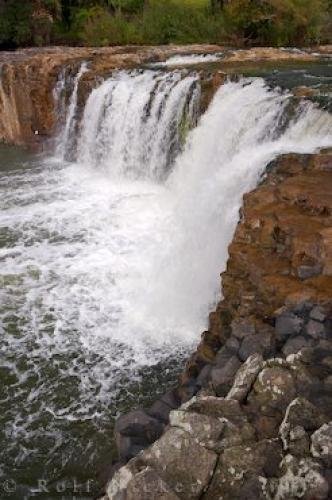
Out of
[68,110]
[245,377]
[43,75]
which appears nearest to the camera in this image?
[245,377]

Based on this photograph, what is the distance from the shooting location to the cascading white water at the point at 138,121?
38.8ft

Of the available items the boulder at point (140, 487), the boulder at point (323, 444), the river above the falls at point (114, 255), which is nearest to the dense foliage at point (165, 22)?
the river above the falls at point (114, 255)

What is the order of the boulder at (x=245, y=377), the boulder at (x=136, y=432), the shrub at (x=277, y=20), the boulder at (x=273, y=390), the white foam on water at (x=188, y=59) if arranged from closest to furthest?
the boulder at (x=273, y=390) → the boulder at (x=245, y=377) → the boulder at (x=136, y=432) → the white foam on water at (x=188, y=59) → the shrub at (x=277, y=20)

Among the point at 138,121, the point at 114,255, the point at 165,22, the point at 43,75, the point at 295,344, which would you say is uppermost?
the point at 165,22

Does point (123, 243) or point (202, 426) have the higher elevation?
point (202, 426)

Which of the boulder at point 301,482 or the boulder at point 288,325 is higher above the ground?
the boulder at point 288,325

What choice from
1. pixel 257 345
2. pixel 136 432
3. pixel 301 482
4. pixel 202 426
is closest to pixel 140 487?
pixel 202 426

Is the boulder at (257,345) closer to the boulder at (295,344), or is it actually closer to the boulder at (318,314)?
the boulder at (295,344)

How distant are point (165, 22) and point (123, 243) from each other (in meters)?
13.5

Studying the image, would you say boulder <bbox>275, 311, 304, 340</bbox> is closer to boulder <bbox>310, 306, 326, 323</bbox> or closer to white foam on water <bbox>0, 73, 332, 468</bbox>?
boulder <bbox>310, 306, 326, 323</bbox>

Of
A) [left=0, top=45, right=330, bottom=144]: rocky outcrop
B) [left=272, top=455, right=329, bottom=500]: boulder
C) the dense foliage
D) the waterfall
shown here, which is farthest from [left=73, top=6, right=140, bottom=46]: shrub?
Result: [left=272, top=455, right=329, bottom=500]: boulder
